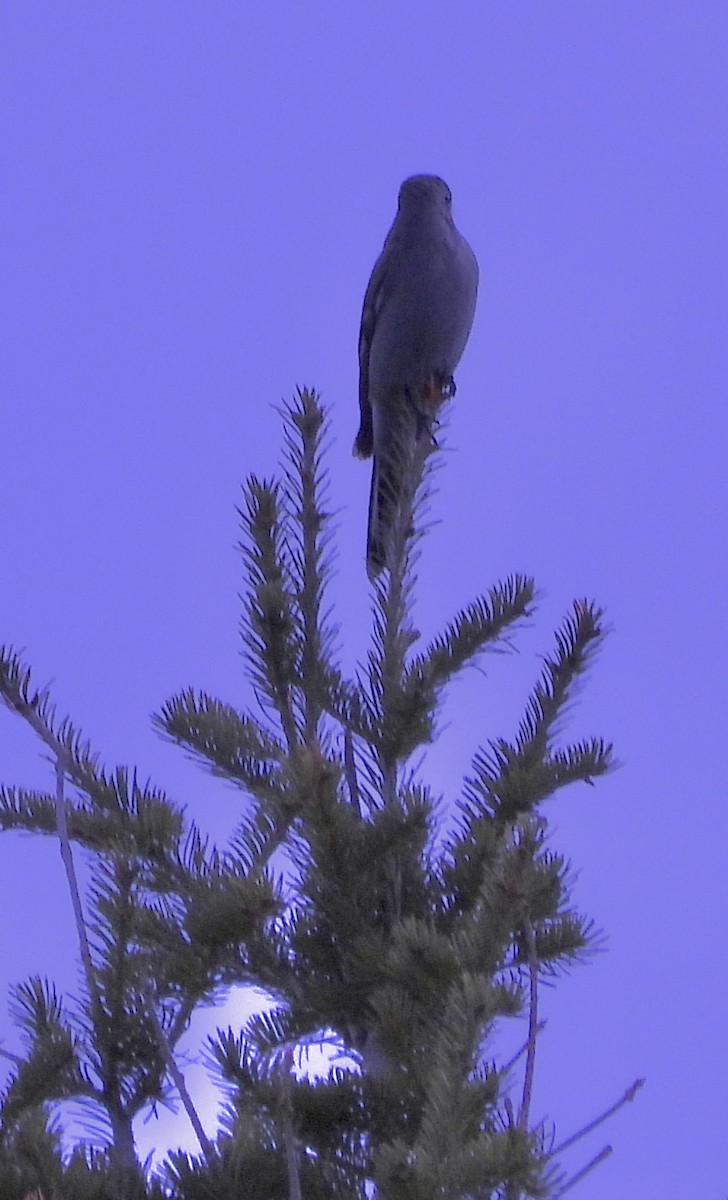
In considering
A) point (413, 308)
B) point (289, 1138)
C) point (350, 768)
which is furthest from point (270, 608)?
point (413, 308)

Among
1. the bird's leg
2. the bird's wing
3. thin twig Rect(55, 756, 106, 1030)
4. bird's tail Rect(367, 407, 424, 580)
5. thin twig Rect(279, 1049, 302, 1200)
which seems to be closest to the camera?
thin twig Rect(279, 1049, 302, 1200)

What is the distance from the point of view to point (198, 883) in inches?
82.0

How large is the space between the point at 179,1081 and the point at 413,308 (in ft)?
12.3

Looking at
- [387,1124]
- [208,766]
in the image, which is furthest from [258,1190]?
[208,766]

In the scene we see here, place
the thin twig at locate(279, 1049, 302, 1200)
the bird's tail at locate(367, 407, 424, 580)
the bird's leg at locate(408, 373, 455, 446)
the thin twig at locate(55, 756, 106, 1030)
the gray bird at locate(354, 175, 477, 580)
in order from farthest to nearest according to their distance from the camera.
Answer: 1. the gray bird at locate(354, 175, 477, 580)
2. the bird's leg at locate(408, 373, 455, 446)
3. the bird's tail at locate(367, 407, 424, 580)
4. the thin twig at locate(55, 756, 106, 1030)
5. the thin twig at locate(279, 1049, 302, 1200)

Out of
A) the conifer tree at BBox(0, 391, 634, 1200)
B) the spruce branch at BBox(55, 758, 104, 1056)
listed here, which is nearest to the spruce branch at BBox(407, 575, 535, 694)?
the conifer tree at BBox(0, 391, 634, 1200)

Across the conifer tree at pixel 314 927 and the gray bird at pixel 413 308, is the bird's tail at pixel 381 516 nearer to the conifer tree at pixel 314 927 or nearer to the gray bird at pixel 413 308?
the conifer tree at pixel 314 927

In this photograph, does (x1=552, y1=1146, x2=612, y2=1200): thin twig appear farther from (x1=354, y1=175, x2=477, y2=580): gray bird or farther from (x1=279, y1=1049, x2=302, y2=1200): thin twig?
(x1=354, y1=175, x2=477, y2=580): gray bird

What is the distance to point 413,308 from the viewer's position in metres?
5.16

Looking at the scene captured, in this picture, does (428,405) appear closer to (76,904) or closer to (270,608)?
(270,608)

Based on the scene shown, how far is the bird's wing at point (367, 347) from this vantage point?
17.4 ft

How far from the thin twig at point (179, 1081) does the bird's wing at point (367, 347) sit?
3529 millimetres

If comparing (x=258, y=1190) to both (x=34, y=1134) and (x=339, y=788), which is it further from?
(x=339, y=788)

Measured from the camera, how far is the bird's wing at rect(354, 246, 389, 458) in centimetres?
530
